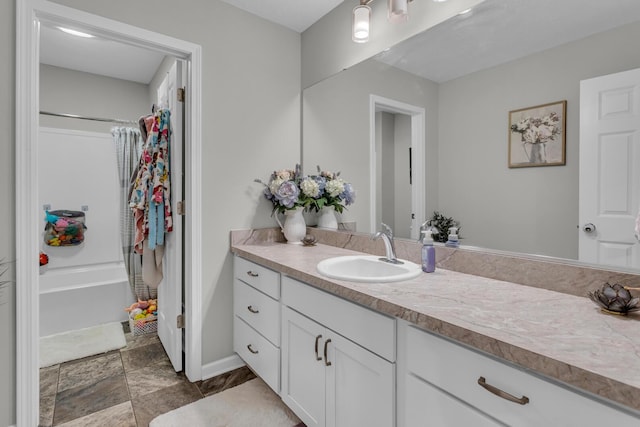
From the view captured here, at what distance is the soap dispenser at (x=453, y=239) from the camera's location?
1.46 m

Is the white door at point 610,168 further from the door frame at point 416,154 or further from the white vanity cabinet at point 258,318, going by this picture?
the white vanity cabinet at point 258,318

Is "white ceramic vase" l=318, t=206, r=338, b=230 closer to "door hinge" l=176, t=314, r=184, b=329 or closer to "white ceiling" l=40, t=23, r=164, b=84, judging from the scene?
"door hinge" l=176, t=314, r=184, b=329

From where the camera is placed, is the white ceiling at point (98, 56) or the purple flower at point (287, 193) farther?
the white ceiling at point (98, 56)

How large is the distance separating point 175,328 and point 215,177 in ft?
3.35

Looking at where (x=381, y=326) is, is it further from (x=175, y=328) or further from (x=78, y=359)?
(x=78, y=359)

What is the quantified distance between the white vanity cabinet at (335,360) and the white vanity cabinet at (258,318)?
8cm

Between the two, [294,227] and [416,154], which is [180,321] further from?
[416,154]

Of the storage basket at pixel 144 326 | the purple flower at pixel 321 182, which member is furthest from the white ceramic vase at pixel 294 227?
the storage basket at pixel 144 326

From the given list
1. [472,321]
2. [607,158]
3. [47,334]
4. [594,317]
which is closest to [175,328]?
[47,334]

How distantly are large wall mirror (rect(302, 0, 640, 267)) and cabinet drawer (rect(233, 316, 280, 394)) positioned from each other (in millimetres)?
933

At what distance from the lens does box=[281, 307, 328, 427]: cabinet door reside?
1.36 metres

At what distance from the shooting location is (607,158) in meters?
1.03

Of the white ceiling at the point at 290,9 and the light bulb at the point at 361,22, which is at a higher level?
the white ceiling at the point at 290,9

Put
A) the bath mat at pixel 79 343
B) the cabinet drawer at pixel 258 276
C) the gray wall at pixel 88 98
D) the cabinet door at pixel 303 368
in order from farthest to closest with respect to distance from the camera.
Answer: the gray wall at pixel 88 98
the bath mat at pixel 79 343
the cabinet drawer at pixel 258 276
the cabinet door at pixel 303 368
